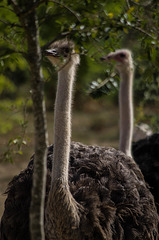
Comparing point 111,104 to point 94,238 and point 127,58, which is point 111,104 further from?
point 94,238

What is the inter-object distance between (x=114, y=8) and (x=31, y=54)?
74cm

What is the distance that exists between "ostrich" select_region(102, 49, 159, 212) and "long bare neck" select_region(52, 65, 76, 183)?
139 cm

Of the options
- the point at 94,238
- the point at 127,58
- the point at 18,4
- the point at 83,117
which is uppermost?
the point at 83,117

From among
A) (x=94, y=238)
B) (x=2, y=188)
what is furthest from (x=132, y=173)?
(x=2, y=188)

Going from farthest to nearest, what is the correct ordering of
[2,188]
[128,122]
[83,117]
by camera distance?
[83,117]
[2,188]
[128,122]

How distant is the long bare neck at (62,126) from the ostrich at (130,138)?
4.55 ft

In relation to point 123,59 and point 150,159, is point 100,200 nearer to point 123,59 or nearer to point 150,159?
point 150,159

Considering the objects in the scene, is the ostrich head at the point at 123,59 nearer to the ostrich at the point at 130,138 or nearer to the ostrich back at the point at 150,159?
the ostrich at the point at 130,138

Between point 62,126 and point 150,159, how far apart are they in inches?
73.6

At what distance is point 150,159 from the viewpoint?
496 centimetres

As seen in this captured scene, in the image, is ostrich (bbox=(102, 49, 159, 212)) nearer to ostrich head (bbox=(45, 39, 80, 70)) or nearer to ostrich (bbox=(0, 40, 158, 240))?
ostrich (bbox=(0, 40, 158, 240))

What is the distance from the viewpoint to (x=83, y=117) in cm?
1580

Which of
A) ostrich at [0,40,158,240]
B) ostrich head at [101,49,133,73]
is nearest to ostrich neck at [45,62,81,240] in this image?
ostrich at [0,40,158,240]

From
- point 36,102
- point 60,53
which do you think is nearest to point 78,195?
point 60,53
